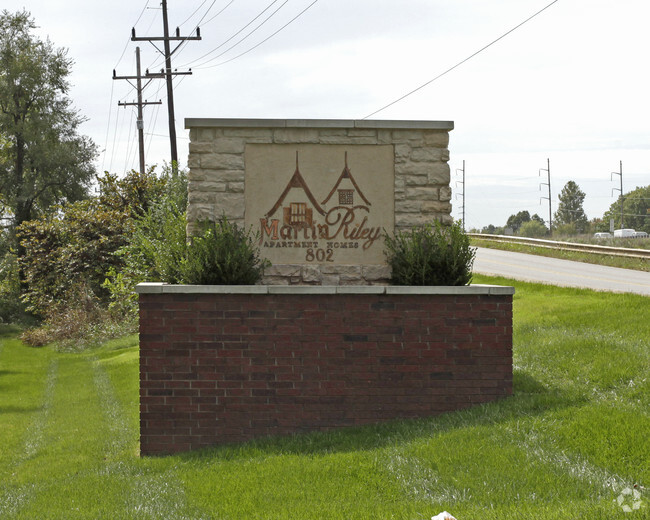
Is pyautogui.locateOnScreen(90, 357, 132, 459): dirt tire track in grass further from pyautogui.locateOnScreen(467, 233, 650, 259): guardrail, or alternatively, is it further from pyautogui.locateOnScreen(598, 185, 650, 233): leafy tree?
pyautogui.locateOnScreen(598, 185, 650, 233): leafy tree

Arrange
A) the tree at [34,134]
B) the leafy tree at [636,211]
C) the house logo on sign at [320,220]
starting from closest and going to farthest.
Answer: the house logo on sign at [320,220]
the tree at [34,134]
the leafy tree at [636,211]

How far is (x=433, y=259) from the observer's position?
1047 centimetres

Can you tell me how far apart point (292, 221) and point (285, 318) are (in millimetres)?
1739

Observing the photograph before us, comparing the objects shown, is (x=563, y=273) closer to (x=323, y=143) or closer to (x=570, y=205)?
(x=323, y=143)

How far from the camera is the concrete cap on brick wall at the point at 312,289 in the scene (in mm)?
9508

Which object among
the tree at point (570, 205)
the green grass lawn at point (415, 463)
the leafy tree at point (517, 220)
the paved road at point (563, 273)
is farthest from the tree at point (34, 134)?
the leafy tree at point (517, 220)

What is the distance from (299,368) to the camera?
31.5ft

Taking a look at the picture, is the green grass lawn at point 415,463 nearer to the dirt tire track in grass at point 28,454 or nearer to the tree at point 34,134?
the dirt tire track in grass at point 28,454

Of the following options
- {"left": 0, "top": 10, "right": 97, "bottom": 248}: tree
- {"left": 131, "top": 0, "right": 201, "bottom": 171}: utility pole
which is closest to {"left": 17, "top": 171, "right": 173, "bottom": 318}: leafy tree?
{"left": 131, "top": 0, "right": 201, "bottom": 171}: utility pole

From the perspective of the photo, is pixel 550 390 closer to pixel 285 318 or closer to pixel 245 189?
pixel 285 318

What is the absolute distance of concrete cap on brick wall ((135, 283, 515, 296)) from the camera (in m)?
9.51

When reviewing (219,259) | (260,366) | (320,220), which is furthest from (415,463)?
(320,220)

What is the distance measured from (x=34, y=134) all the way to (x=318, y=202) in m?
34.6

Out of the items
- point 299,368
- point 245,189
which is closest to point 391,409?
point 299,368
